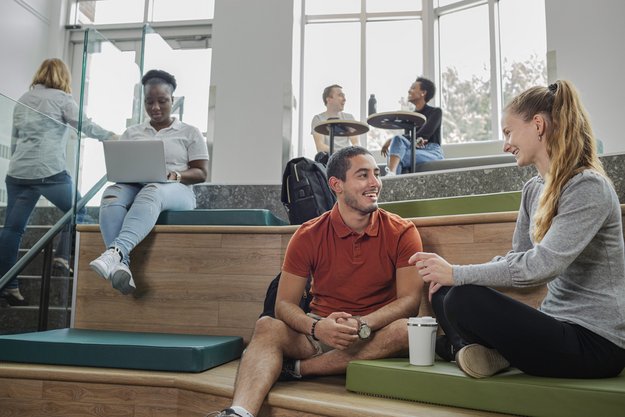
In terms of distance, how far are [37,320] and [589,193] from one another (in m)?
2.45

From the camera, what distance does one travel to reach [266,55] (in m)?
4.63

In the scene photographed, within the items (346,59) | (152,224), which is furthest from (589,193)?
(346,59)

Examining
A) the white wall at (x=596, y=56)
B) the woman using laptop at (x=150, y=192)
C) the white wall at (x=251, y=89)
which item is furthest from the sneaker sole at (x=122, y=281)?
the white wall at (x=596, y=56)

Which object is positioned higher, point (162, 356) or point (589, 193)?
point (589, 193)

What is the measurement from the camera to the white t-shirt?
2885 mm

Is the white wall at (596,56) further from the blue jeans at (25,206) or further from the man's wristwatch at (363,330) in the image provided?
the blue jeans at (25,206)

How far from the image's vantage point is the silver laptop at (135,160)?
8.34ft

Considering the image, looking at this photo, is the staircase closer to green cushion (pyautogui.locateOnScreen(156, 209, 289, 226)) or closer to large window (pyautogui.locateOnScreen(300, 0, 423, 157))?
green cushion (pyautogui.locateOnScreen(156, 209, 289, 226))

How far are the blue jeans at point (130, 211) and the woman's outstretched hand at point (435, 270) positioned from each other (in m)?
1.41

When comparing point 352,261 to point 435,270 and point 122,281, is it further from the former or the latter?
point 122,281

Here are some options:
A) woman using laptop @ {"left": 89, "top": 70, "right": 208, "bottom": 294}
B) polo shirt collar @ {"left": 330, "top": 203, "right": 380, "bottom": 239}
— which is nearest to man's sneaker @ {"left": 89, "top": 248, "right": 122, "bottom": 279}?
woman using laptop @ {"left": 89, "top": 70, "right": 208, "bottom": 294}

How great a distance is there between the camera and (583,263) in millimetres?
1311

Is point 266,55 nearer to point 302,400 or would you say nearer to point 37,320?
point 37,320

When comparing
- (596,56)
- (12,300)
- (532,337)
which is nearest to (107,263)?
(12,300)
